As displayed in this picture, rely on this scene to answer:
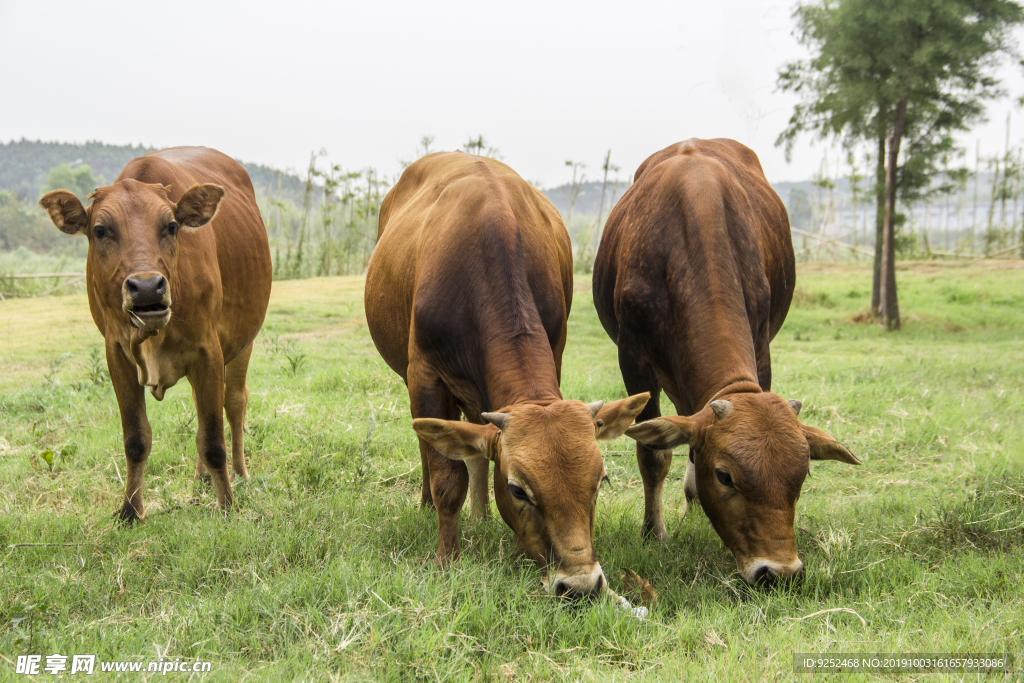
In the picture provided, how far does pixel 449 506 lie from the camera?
362 centimetres

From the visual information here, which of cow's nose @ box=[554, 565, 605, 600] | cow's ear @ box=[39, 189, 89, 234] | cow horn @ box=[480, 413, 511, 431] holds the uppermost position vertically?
cow's ear @ box=[39, 189, 89, 234]

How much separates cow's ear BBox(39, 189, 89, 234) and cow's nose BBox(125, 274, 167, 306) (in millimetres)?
594

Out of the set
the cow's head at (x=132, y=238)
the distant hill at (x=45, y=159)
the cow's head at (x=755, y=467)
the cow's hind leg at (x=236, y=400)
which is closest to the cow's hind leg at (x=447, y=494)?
the cow's head at (x=755, y=467)

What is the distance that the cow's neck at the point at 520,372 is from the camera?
3229 millimetres

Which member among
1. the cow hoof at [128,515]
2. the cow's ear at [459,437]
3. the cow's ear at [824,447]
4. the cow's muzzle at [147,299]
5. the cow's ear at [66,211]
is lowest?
the cow hoof at [128,515]

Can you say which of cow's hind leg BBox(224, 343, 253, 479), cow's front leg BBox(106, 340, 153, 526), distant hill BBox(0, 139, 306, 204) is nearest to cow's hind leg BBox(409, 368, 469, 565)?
cow's front leg BBox(106, 340, 153, 526)

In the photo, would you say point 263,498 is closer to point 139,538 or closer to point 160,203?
point 139,538

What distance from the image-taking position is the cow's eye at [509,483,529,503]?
302 centimetres

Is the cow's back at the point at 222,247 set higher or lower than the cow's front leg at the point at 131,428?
higher

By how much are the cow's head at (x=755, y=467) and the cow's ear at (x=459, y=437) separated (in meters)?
0.70

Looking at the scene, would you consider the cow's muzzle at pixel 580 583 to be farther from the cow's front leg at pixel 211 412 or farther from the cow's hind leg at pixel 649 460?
the cow's front leg at pixel 211 412

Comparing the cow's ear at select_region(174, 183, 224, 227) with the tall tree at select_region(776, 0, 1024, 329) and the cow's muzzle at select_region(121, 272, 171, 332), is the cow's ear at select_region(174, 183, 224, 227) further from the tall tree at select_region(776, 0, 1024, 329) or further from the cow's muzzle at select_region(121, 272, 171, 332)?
the tall tree at select_region(776, 0, 1024, 329)

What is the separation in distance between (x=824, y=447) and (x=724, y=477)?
1.69ft

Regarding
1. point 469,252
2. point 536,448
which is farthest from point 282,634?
point 469,252
